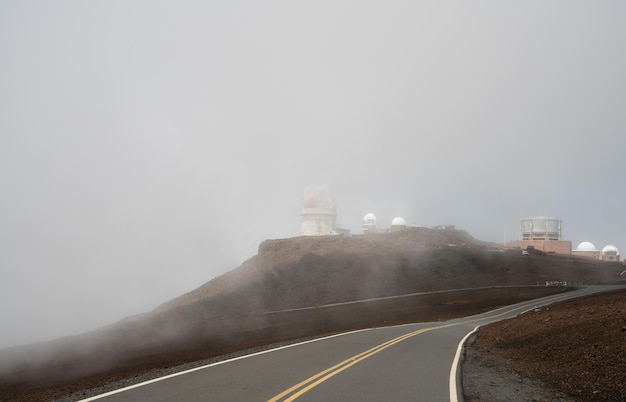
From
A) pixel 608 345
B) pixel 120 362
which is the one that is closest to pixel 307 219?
pixel 120 362

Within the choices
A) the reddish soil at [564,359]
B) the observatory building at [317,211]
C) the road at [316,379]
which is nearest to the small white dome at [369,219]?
the observatory building at [317,211]

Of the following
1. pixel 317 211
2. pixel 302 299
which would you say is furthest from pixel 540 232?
pixel 302 299

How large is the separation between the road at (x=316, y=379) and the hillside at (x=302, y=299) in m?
9.33

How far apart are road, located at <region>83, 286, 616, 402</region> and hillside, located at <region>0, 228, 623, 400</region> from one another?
9.33 metres

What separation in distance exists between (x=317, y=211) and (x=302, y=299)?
39611 mm

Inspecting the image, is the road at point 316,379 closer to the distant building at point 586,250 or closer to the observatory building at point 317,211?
the observatory building at point 317,211

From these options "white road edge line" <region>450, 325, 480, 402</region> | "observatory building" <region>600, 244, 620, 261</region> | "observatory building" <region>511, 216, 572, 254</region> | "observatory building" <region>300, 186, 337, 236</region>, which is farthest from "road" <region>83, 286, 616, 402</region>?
"observatory building" <region>600, 244, 620, 261</region>

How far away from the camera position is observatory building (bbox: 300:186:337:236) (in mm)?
93750

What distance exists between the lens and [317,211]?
9462 cm

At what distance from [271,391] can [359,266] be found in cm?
5918

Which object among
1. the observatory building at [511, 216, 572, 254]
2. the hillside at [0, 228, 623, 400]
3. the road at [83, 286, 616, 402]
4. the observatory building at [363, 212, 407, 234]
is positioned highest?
the observatory building at [363, 212, 407, 234]

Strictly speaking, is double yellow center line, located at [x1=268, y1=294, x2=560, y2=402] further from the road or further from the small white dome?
the small white dome

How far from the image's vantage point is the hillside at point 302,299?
2746cm

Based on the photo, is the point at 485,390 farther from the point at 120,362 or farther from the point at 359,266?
the point at 359,266
